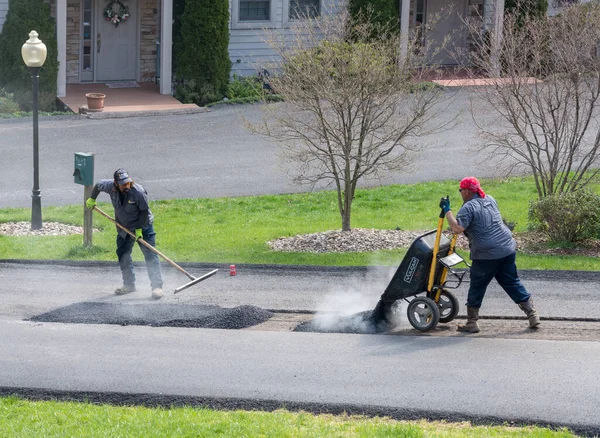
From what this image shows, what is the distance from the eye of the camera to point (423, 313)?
10.8 m

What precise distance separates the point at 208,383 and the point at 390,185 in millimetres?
10775

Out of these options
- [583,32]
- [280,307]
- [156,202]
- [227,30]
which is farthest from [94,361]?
[227,30]

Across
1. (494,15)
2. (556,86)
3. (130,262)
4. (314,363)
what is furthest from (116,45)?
(314,363)

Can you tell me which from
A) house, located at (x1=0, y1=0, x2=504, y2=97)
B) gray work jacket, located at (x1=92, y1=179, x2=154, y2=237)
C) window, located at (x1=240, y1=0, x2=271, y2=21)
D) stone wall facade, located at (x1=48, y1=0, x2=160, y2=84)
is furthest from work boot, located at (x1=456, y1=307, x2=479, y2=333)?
stone wall facade, located at (x1=48, y1=0, x2=160, y2=84)

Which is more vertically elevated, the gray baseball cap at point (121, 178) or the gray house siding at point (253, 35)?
the gray house siding at point (253, 35)

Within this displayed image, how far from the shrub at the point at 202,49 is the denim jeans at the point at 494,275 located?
16.4m

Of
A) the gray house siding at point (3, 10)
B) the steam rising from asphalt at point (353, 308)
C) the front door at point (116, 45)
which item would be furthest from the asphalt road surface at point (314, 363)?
the front door at point (116, 45)

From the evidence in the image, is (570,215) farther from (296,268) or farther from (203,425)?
(203,425)

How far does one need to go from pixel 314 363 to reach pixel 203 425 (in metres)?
2.04

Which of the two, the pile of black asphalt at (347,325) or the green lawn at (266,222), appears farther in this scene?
the green lawn at (266,222)

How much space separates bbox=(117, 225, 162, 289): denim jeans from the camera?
41.0 feet

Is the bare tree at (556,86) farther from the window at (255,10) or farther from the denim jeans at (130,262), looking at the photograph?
the window at (255,10)

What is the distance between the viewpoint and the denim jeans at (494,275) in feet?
35.2

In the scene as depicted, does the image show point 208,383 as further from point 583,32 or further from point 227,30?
point 227,30
